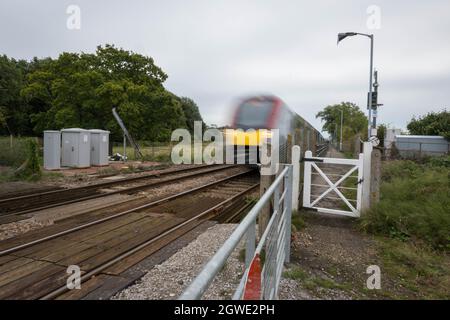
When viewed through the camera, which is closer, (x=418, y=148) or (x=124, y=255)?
(x=124, y=255)

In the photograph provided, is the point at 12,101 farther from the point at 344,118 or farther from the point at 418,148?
the point at 344,118

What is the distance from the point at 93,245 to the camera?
4793 millimetres

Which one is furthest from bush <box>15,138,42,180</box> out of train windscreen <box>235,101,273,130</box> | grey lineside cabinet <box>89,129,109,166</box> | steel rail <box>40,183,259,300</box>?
train windscreen <box>235,101,273,130</box>

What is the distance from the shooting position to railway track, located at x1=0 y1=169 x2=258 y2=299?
358 cm

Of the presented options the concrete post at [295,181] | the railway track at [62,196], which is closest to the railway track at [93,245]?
the concrete post at [295,181]

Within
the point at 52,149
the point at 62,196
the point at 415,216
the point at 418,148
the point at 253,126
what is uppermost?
the point at 253,126

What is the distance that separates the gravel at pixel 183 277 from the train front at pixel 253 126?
22.8 feet

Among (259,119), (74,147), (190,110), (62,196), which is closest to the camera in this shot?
(62,196)

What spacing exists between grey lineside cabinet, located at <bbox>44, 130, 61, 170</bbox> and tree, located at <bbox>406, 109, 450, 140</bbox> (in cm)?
2388

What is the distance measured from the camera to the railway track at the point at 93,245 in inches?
141

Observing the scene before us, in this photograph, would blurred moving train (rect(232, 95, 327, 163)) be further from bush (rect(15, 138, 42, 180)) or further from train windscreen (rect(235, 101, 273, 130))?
bush (rect(15, 138, 42, 180))

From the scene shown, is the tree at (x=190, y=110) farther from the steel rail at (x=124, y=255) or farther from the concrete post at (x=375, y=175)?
the concrete post at (x=375, y=175)

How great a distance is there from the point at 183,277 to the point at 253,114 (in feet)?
29.7

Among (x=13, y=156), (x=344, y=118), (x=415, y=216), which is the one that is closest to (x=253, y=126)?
(x=415, y=216)
